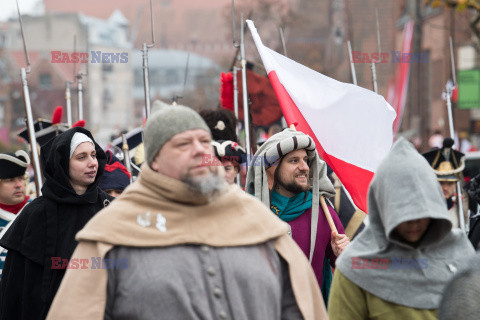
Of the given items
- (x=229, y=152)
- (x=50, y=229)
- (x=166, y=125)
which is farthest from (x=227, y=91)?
(x=166, y=125)

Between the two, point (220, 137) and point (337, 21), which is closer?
point (220, 137)

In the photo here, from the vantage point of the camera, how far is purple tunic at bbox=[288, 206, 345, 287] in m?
5.57

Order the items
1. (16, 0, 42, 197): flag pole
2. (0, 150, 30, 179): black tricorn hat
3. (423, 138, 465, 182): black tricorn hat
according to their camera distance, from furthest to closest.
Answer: (423, 138, 465, 182): black tricorn hat, (16, 0, 42, 197): flag pole, (0, 150, 30, 179): black tricorn hat

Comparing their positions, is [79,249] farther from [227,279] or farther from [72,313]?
[227,279]

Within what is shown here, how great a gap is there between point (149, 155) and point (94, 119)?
306 feet

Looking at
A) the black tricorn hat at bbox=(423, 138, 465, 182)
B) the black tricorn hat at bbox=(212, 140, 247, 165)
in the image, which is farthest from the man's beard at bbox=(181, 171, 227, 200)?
the black tricorn hat at bbox=(423, 138, 465, 182)

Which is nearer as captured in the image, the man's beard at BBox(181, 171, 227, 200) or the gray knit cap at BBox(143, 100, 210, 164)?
the man's beard at BBox(181, 171, 227, 200)

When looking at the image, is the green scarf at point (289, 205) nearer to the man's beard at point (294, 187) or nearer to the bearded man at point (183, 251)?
the man's beard at point (294, 187)

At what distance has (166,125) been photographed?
380 centimetres

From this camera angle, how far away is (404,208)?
12.4 feet

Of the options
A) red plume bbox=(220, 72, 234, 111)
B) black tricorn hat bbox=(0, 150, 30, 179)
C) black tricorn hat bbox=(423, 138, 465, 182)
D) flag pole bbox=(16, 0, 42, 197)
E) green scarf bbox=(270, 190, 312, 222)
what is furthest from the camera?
red plume bbox=(220, 72, 234, 111)

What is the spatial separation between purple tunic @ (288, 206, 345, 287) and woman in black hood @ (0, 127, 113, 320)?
1.27 metres

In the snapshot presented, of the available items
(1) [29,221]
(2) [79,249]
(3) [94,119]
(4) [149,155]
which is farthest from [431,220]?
(3) [94,119]

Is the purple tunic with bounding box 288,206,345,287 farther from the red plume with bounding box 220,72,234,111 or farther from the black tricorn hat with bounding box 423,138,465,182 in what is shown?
the red plume with bounding box 220,72,234,111
